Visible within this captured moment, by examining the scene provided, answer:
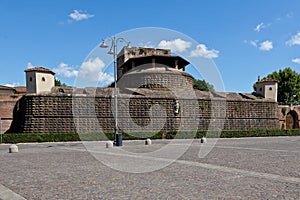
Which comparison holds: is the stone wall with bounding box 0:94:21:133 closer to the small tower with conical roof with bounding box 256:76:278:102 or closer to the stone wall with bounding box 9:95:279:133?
the stone wall with bounding box 9:95:279:133

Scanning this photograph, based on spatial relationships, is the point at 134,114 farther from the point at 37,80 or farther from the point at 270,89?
the point at 270,89

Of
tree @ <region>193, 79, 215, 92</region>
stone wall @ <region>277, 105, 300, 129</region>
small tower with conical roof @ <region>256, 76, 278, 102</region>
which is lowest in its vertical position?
→ stone wall @ <region>277, 105, 300, 129</region>

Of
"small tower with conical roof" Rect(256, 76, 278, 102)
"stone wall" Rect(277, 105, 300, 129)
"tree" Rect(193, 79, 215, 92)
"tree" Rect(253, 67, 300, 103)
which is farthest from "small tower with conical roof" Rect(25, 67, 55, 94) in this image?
"tree" Rect(253, 67, 300, 103)

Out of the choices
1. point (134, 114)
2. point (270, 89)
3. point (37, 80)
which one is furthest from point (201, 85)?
point (37, 80)

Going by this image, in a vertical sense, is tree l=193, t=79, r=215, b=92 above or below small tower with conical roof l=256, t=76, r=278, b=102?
above

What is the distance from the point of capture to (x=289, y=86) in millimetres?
54000

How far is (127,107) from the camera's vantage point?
26469 millimetres

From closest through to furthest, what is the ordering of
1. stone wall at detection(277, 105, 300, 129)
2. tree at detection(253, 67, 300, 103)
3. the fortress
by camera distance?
1. the fortress
2. stone wall at detection(277, 105, 300, 129)
3. tree at detection(253, 67, 300, 103)

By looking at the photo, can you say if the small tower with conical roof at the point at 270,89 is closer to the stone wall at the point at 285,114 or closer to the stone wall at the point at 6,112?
the stone wall at the point at 285,114

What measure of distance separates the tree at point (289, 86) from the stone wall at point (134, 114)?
25.8 meters

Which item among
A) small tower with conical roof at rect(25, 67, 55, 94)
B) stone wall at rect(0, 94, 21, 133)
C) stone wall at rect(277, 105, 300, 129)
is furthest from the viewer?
stone wall at rect(277, 105, 300, 129)

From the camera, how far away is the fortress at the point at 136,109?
79.5ft

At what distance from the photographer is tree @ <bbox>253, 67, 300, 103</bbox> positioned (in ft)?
177

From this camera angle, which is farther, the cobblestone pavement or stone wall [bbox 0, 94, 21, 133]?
stone wall [bbox 0, 94, 21, 133]
